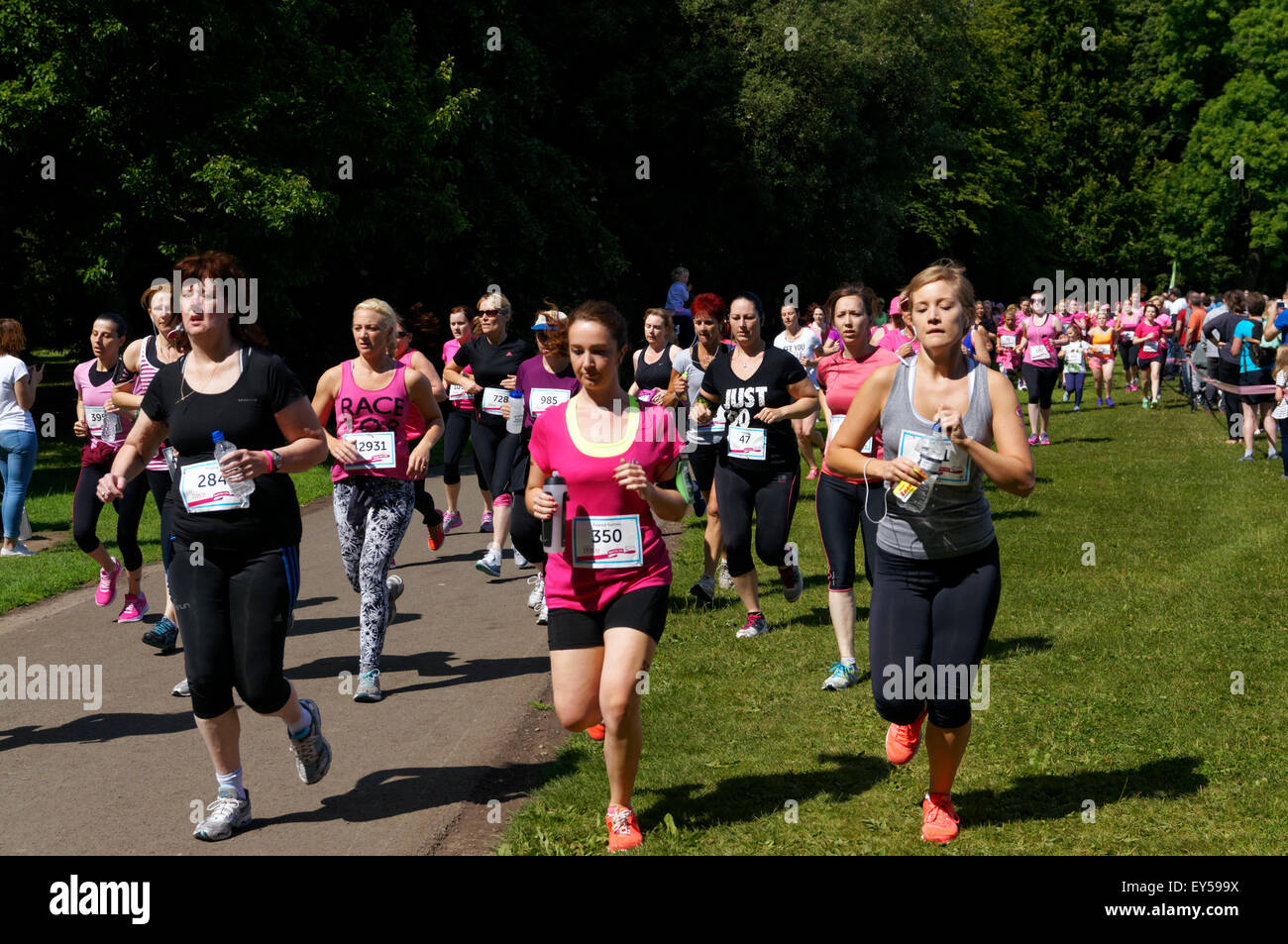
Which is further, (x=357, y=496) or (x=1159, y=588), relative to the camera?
(x=1159, y=588)

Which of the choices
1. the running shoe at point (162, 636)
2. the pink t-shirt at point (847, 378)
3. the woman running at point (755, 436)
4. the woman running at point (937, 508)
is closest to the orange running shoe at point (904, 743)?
the woman running at point (937, 508)

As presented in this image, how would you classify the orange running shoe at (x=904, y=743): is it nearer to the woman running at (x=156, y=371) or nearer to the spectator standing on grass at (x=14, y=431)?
the woman running at (x=156, y=371)

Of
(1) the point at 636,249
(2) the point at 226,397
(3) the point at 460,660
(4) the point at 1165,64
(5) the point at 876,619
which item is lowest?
(3) the point at 460,660

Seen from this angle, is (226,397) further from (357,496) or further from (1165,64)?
(1165,64)

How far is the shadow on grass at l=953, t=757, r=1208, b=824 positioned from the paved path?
1977mm

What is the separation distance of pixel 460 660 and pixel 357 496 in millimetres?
1277

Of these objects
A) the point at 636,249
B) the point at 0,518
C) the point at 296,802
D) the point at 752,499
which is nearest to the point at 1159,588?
the point at 752,499

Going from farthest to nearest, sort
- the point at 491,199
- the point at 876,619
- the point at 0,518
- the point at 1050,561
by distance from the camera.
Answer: the point at 491,199 < the point at 0,518 < the point at 1050,561 < the point at 876,619

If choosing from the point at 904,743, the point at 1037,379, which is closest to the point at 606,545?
the point at 904,743

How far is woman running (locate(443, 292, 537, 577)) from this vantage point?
11.1 metres

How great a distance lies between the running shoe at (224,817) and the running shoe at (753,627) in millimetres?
3953

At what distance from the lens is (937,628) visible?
16.6 ft

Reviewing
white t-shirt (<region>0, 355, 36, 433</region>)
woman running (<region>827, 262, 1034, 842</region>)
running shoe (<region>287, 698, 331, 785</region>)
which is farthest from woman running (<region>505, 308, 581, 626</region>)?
white t-shirt (<region>0, 355, 36, 433</region>)

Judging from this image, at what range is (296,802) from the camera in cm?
585
